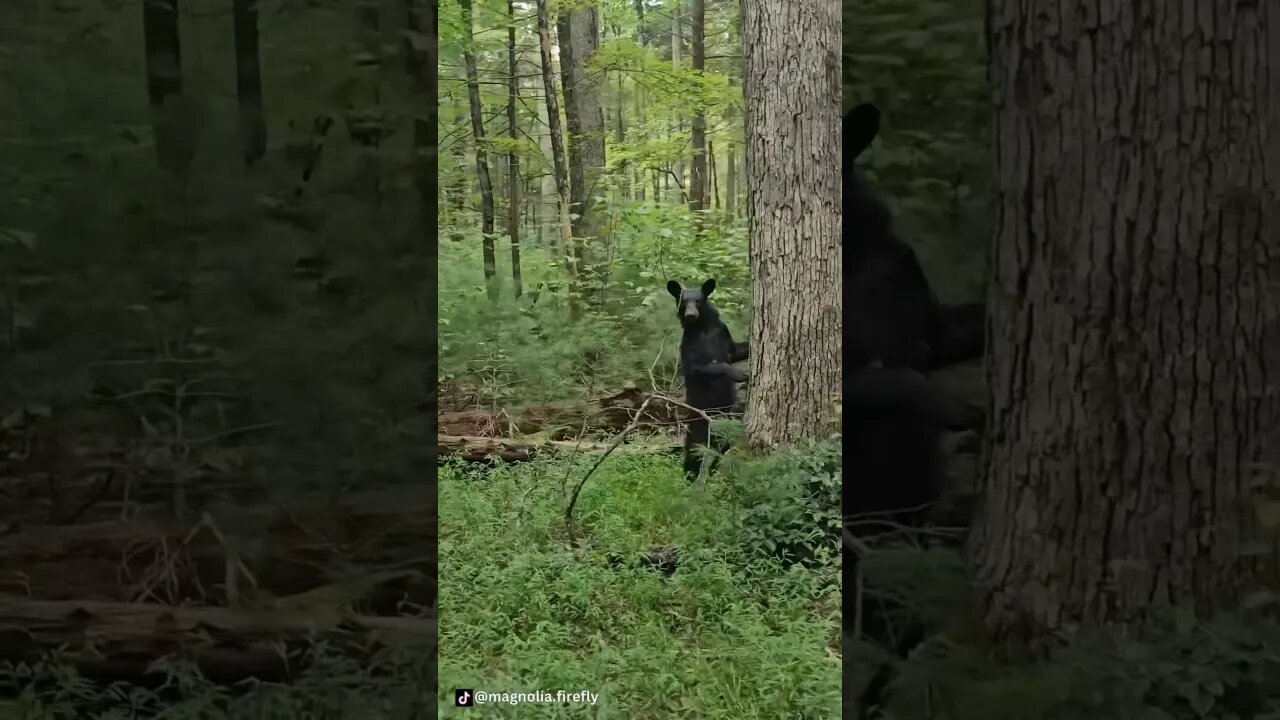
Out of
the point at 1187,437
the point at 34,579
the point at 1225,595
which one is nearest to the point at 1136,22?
the point at 1187,437

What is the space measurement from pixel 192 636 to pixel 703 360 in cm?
234

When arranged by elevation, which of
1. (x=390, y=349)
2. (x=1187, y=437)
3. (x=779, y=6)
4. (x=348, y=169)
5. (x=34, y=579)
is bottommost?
(x=34, y=579)

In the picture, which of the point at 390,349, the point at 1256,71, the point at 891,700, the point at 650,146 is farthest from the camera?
the point at 390,349

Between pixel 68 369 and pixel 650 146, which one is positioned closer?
pixel 650 146

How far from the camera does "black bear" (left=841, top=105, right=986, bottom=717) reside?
311 centimetres

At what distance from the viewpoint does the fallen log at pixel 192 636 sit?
11.3ft

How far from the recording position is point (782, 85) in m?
3.14

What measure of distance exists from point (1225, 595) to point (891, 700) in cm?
112

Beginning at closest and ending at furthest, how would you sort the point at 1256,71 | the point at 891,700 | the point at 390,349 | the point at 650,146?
1. the point at 1256,71
2. the point at 891,700
3. the point at 650,146
4. the point at 390,349

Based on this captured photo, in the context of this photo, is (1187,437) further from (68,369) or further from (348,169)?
(68,369)

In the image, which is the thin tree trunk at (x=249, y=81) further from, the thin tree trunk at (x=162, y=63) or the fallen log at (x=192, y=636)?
the fallen log at (x=192, y=636)

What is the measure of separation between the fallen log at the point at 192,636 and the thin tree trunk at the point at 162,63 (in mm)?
2043

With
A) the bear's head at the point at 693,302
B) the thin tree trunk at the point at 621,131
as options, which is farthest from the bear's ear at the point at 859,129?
the thin tree trunk at the point at 621,131

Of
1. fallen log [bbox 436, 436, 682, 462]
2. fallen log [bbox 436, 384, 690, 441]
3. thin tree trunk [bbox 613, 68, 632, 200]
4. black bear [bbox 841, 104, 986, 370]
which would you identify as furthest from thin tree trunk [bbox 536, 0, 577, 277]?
black bear [bbox 841, 104, 986, 370]
